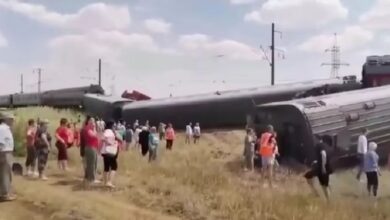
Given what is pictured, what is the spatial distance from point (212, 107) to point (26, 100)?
21160mm

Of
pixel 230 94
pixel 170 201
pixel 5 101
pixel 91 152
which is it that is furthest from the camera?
pixel 5 101

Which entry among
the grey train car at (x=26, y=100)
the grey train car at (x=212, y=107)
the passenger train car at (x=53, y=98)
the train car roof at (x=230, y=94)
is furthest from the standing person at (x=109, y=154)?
the grey train car at (x=26, y=100)

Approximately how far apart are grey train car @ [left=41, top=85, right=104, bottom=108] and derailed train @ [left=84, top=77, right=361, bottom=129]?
33.4ft

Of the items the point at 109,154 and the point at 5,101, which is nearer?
the point at 109,154

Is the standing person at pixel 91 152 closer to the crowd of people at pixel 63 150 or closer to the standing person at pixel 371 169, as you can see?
the crowd of people at pixel 63 150

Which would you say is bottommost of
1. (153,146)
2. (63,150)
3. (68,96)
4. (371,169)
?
(371,169)

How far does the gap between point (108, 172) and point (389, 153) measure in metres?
12.8

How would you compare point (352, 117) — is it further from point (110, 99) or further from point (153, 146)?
point (110, 99)

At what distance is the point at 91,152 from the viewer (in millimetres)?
14492

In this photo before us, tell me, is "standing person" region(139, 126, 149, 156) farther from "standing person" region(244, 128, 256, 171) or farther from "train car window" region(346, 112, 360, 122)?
"train car window" region(346, 112, 360, 122)

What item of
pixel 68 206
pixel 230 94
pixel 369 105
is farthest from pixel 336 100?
pixel 230 94

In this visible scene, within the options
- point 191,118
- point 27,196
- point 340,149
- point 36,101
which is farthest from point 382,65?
point 36,101

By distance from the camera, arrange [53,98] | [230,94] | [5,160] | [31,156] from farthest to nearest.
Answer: [53,98] < [230,94] < [31,156] < [5,160]

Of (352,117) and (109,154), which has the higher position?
(352,117)
